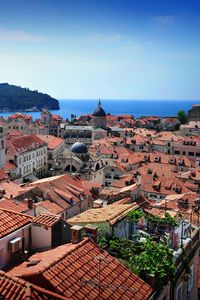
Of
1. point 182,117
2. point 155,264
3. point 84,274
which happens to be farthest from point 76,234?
point 182,117

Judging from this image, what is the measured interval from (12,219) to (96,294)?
3.74 meters

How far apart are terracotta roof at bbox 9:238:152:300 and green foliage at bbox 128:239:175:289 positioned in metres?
0.29

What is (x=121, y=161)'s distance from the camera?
64.9 m

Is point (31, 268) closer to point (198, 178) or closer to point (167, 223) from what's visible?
point (167, 223)

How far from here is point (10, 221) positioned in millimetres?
11516

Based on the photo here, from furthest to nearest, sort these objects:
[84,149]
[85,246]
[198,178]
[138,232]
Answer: [84,149] < [198,178] < [138,232] < [85,246]

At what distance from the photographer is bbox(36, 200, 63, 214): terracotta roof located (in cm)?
2920

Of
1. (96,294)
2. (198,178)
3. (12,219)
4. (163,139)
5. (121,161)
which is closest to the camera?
(96,294)

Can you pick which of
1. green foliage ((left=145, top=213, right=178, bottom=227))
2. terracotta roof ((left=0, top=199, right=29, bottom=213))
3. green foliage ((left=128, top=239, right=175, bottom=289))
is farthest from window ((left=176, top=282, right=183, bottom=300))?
terracotta roof ((left=0, top=199, right=29, bottom=213))

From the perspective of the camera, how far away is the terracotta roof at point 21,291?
26.9 ft

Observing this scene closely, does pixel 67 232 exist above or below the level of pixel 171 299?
above

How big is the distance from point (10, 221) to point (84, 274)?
9.94 ft

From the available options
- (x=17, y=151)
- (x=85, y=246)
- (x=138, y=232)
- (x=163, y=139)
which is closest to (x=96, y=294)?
(x=85, y=246)

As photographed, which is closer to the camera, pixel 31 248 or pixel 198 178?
pixel 31 248
